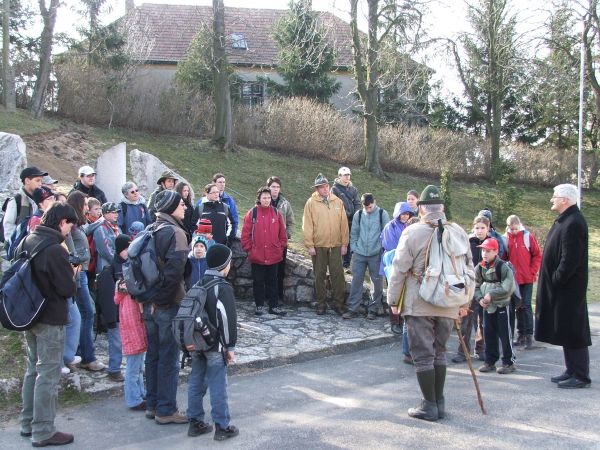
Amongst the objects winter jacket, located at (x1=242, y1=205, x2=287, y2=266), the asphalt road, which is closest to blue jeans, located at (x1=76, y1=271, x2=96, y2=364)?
the asphalt road

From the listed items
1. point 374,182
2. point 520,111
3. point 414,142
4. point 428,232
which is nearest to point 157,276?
point 428,232

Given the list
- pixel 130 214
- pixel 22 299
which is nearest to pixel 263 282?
pixel 130 214

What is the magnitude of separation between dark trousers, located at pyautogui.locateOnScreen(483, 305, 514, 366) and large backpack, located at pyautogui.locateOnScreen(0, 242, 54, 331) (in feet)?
15.1

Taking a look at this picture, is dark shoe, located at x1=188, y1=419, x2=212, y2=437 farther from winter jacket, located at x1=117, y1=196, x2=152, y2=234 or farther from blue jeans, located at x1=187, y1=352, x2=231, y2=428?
winter jacket, located at x1=117, y1=196, x2=152, y2=234

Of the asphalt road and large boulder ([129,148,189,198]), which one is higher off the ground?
large boulder ([129,148,189,198])

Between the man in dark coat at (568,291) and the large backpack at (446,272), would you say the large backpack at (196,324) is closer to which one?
the large backpack at (446,272)

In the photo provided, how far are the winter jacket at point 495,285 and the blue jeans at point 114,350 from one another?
385 cm

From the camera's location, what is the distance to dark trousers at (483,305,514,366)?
728 centimetres

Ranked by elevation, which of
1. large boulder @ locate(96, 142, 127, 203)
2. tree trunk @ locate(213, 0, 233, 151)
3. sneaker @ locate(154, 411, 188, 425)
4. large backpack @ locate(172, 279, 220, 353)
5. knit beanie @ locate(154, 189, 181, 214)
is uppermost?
tree trunk @ locate(213, 0, 233, 151)

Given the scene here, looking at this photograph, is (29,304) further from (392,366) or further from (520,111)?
(520,111)

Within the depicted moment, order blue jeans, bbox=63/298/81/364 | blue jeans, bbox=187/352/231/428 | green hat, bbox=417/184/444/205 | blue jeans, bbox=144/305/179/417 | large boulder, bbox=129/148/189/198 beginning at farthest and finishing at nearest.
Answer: large boulder, bbox=129/148/189/198, blue jeans, bbox=63/298/81/364, green hat, bbox=417/184/444/205, blue jeans, bbox=144/305/179/417, blue jeans, bbox=187/352/231/428

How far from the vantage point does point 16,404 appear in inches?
238

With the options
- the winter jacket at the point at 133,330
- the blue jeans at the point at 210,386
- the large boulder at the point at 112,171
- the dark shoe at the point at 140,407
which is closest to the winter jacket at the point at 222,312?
the blue jeans at the point at 210,386

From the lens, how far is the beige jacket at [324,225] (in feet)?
32.0
